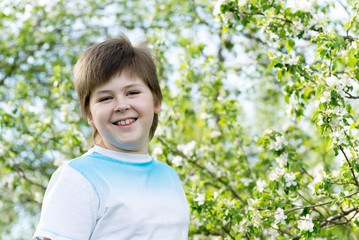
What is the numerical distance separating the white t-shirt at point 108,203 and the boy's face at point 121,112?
6cm

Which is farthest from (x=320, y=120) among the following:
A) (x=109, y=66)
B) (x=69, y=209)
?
(x=69, y=209)

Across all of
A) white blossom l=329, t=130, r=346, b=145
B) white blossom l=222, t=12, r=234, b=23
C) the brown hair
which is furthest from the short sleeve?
white blossom l=222, t=12, r=234, b=23

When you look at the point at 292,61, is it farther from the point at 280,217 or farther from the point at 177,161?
the point at 177,161

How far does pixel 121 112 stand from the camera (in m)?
1.79

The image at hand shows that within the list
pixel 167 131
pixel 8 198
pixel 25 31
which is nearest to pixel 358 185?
pixel 167 131

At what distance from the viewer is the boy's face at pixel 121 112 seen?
1.79 metres

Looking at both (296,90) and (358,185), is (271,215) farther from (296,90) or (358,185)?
(296,90)

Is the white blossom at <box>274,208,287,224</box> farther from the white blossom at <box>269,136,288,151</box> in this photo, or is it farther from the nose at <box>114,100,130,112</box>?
the nose at <box>114,100,130,112</box>

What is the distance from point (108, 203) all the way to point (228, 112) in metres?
2.08

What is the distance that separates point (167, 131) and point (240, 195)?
2.53 feet

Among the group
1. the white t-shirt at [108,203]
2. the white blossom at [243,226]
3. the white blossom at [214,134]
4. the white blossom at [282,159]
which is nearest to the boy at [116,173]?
the white t-shirt at [108,203]

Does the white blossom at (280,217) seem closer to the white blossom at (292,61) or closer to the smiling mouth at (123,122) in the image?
the white blossom at (292,61)

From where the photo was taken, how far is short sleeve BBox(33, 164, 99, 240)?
5.04 feet

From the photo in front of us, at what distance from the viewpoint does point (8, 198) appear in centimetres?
610
